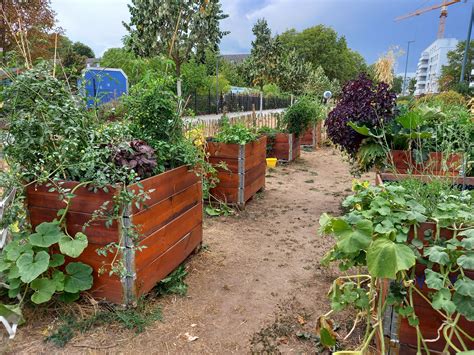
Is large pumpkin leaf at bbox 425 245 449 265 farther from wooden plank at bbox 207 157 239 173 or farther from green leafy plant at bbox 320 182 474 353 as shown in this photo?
wooden plank at bbox 207 157 239 173

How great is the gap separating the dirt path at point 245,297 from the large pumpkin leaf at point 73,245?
0.51 metres

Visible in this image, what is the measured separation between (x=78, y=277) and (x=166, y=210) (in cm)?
73

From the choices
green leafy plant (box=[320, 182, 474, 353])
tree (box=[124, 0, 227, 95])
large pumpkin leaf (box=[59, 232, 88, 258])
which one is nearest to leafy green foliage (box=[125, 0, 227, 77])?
tree (box=[124, 0, 227, 95])

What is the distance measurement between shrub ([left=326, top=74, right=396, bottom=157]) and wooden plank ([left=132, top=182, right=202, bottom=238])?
6.26 ft

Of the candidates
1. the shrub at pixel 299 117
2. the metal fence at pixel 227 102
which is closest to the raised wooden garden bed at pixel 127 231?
the shrub at pixel 299 117

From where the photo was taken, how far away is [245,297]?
8.52 feet

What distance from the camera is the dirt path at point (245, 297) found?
2049 millimetres

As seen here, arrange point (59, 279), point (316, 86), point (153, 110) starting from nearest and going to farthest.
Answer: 1. point (59, 279)
2. point (153, 110)
3. point (316, 86)

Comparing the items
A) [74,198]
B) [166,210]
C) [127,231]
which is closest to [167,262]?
[166,210]

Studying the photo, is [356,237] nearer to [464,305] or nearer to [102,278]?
[464,305]

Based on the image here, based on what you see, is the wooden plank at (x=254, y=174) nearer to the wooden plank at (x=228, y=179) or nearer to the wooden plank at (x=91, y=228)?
the wooden plank at (x=228, y=179)

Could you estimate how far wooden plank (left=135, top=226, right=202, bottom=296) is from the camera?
233cm

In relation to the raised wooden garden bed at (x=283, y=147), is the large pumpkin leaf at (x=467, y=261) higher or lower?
higher

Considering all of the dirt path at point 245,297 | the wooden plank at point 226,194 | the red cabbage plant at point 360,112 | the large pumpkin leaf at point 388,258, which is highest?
the red cabbage plant at point 360,112
